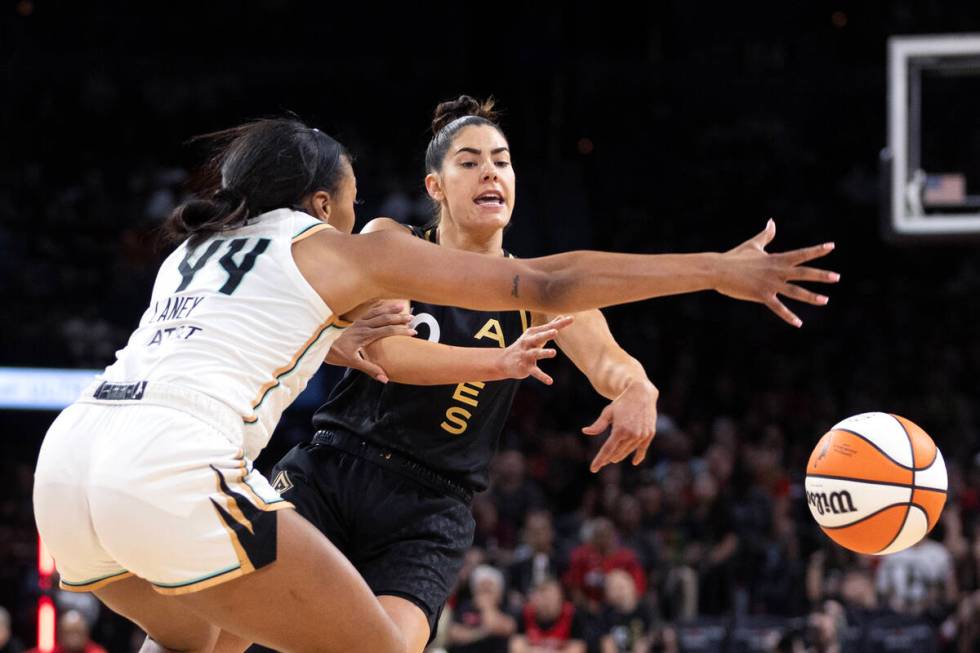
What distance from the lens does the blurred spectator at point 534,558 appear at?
10.3 metres

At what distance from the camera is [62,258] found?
1495 centimetres

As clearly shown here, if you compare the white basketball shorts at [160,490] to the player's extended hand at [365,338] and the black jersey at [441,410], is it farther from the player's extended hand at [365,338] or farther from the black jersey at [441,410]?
the black jersey at [441,410]

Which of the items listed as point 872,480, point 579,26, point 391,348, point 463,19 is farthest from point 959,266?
point 391,348

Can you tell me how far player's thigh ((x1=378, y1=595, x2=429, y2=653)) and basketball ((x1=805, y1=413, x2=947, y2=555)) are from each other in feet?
6.29

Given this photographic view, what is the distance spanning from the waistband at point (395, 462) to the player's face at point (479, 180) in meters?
0.93

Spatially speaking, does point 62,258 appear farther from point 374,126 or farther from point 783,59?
point 783,59

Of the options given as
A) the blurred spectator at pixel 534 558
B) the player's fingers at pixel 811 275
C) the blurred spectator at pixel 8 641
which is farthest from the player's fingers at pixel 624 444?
the blurred spectator at pixel 8 641

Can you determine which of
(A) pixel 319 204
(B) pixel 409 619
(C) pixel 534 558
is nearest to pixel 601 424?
(B) pixel 409 619

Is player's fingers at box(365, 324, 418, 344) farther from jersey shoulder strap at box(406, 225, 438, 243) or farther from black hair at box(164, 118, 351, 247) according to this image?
jersey shoulder strap at box(406, 225, 438, 243)

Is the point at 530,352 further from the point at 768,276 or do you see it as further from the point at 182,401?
the point at 182,401

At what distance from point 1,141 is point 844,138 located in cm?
1103

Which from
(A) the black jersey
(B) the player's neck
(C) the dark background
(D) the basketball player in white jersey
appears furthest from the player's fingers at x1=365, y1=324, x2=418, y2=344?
(C) the dark background

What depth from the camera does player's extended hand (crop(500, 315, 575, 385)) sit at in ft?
12.5

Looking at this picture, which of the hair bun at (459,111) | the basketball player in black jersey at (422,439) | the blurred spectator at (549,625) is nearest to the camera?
the basketball player in black jersey at (422,439)
